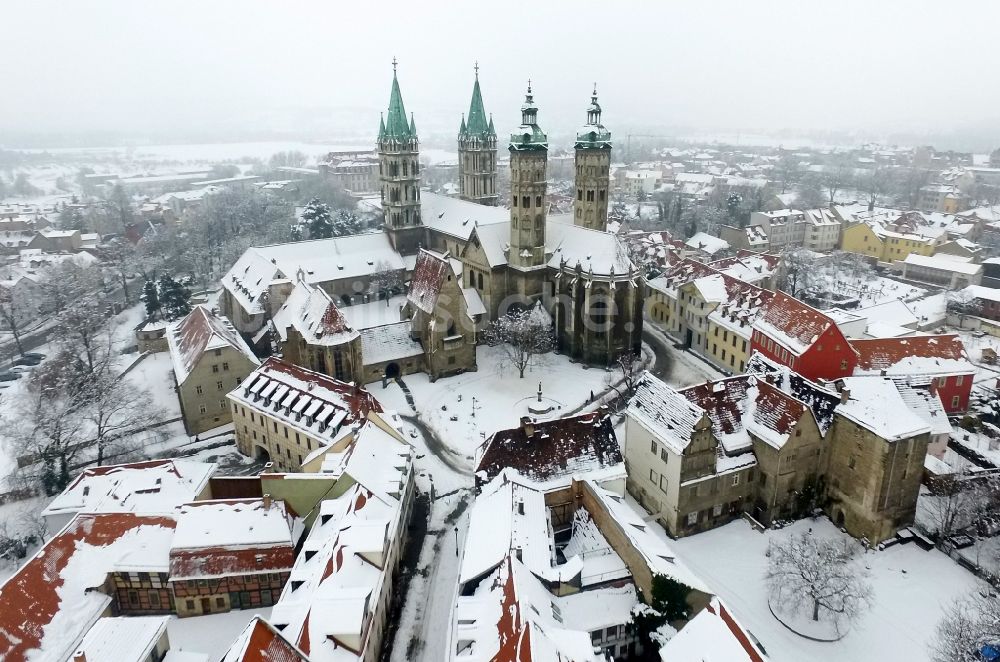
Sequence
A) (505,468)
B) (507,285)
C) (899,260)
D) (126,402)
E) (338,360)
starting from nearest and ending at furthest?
1. (505,468)
2. (126,402)
3. (338,360)
4. (507,285)
5. (899,260)

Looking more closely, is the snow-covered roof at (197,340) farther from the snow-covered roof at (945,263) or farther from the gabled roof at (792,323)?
the snow-covered roof at (945,263)

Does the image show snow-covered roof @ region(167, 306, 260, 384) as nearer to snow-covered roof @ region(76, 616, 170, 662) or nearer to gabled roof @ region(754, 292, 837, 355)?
snow-covered roof @ region(76, 616, 170, 662)

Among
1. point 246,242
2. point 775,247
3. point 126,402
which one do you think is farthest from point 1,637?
point 775,247

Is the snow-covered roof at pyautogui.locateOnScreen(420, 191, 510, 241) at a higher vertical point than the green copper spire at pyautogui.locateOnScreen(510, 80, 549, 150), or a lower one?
lower

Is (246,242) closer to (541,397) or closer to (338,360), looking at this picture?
(338,360)

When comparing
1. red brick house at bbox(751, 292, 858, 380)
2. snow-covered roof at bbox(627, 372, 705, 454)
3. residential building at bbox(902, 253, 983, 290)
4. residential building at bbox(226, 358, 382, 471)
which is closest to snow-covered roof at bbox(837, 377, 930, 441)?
snow-covered roof at bbox(627, 372, 705, 454)

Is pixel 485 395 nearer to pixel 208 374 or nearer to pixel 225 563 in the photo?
pixel 208 374
